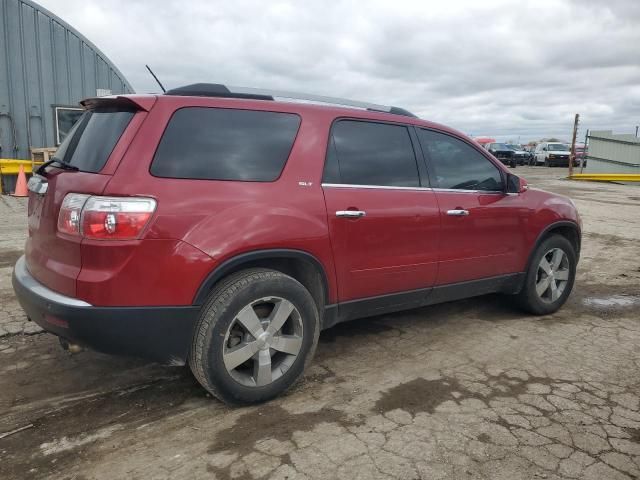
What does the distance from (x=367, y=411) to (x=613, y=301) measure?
3668 millimetres

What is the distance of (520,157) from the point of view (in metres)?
36.7

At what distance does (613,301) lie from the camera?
5.32 m

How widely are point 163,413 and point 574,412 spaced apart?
2.37 m

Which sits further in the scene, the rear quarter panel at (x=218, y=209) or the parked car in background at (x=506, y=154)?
the parked car in background at (x=506, y=154)

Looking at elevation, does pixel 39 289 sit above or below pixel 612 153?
below

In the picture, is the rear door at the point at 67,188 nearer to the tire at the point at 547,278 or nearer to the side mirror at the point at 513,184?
the side mirror at the point at 513,184

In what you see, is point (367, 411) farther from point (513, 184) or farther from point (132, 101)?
point (513, 184)

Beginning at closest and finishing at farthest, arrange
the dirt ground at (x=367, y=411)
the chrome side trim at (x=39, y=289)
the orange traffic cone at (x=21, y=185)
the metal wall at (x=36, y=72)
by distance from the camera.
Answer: the dirt ground at (x=367, y=411)
the chrome side trim at (x=39, y=289)
the orange traffic cone at (x=21, y=185)
the metal wall at (x=36, y=72)

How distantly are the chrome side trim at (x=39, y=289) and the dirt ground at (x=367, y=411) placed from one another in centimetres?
72

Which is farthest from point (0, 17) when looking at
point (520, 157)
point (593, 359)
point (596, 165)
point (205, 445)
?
point (520, 157)

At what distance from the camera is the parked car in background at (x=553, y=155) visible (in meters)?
35.0

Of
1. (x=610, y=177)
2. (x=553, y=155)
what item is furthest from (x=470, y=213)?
(x=553, y=155)

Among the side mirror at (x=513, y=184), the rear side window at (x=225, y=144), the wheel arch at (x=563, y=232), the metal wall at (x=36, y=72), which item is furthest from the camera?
the metal wall at (x=36, y=72)

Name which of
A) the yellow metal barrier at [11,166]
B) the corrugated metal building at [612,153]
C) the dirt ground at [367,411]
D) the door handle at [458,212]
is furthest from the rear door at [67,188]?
the corrugated metal building at [612,153]
